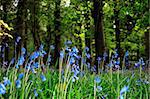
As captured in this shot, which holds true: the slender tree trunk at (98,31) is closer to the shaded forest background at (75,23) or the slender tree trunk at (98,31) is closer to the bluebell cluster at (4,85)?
the shaded forest background at (75,23)

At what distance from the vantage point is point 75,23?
26.4 metres

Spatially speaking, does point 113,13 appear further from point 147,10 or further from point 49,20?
point 147,10

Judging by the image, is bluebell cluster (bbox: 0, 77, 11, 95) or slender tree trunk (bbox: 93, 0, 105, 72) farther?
slender tree trunk (bbox: 93, 0, 105, 72)

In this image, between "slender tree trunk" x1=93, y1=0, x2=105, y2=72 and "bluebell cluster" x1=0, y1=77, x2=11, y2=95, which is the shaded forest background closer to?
"slender tree trunk" x1=93, y1=0, x2=105, y2=72

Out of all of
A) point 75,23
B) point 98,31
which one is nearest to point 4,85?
point 98,31

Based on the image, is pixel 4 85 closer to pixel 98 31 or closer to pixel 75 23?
pixel 98 31

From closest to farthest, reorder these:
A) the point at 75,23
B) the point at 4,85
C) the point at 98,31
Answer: the point at 4,85 → the point at 98,31 → the point at 75,23

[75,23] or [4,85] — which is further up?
[75,23]

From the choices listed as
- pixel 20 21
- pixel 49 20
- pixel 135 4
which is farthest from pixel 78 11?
pixel 135 4

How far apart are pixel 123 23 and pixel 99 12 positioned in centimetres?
1375

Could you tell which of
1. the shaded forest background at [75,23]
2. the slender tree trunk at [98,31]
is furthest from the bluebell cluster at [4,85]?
the slender tree trunk at [98,31]

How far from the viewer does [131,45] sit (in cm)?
3172

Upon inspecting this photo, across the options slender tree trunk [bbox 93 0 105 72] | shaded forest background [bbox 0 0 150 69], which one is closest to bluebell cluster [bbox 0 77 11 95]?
shaded forest background [bbox 0 0 150 69]

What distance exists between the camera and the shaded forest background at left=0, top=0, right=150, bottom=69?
17094 millimetres
